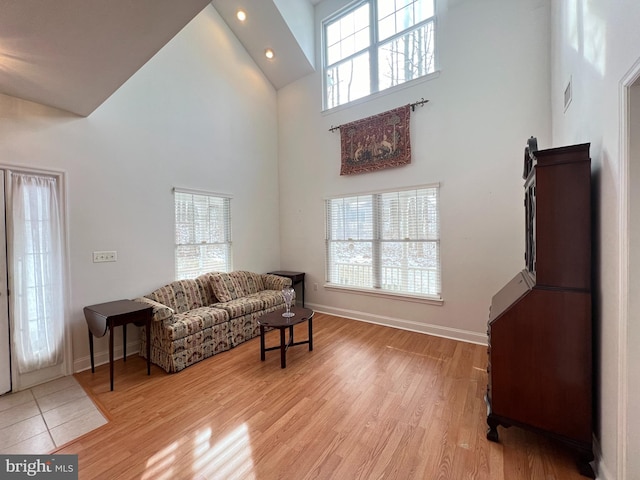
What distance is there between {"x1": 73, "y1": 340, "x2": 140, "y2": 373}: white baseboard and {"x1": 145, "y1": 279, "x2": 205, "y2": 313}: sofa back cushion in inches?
23.5

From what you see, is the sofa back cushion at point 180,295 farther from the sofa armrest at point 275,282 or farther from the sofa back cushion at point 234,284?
the sofa armrest at point 275,282

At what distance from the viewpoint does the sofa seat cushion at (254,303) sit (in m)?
3.41

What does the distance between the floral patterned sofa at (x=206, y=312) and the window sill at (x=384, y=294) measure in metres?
0.86

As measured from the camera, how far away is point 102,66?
6.66 ft

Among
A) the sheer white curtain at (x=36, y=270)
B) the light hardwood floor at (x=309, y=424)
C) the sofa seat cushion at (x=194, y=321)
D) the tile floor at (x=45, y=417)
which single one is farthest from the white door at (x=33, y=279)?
the sofa seat cushion at (x=194, y=321)

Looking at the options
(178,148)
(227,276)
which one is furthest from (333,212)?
(178,148)

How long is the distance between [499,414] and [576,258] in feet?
3.68

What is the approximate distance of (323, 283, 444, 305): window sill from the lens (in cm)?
364

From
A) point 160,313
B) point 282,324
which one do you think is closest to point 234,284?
point 160,313

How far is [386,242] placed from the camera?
4.08m

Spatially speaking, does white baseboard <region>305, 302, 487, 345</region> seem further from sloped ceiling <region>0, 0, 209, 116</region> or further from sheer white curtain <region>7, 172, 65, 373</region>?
sloped ceiling <region>0, 0, 209, 116</region>

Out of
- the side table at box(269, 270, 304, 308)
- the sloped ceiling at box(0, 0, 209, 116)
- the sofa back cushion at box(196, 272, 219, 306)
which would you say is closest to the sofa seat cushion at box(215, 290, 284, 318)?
the sofa back cushion at box(196, 272, 219, 306)

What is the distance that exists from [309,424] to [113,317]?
206 centimetres

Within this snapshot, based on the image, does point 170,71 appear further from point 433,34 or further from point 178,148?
point 433,34
